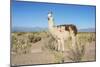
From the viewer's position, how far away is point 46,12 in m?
2.34

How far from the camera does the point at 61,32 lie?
241 cm

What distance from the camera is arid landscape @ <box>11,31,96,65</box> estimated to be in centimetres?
223

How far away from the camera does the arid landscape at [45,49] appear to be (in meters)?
2.23

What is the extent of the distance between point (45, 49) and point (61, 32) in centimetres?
26

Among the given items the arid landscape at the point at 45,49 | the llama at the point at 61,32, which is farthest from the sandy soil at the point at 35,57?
the llama at the point at 61,32

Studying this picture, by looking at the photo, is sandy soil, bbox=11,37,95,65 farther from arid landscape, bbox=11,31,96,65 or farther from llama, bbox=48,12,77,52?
llama, bbox=48,12,77,52

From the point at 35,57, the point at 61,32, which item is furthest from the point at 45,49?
the point at 61,32

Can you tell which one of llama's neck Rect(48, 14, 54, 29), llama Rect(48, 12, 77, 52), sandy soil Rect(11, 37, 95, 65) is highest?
llama's neck Rect(48, 14, 54, 29)

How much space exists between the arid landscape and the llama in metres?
0.04

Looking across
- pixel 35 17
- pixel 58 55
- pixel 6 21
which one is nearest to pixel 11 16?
pixel 6 21

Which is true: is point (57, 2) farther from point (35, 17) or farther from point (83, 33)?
point (83, 33)

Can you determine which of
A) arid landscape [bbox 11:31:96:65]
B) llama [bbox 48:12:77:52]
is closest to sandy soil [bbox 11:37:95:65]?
arid landscape [bbox 11:31:96:65]

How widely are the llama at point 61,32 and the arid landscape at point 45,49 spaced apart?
0.14 feet

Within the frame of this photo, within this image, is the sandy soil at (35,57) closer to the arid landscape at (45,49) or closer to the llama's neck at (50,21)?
the arid landscape at (45,49)
